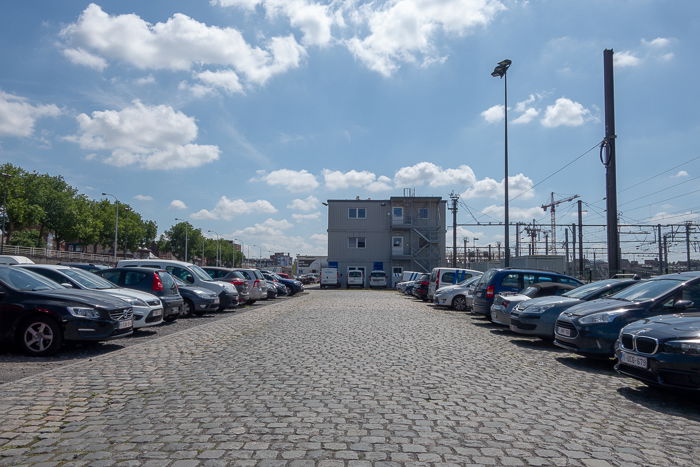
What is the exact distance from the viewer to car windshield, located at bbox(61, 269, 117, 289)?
1145 centimetres

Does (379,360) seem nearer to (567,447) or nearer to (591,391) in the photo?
(591,391)

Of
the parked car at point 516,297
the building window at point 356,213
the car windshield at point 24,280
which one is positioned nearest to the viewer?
the car windshield at point 24,280

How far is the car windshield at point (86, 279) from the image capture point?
37.6ft

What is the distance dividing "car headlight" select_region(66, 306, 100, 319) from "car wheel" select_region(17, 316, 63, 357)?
32cm

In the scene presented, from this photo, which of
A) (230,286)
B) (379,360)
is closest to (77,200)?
(230,286)

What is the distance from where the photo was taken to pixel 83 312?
30.5 ft

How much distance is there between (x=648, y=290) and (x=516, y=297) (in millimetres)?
4795

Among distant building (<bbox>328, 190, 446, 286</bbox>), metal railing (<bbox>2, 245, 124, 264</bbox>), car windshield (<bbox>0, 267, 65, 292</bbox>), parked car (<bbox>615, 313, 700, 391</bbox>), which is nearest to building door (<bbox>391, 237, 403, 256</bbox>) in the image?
distant building (<bbox>328, 190, 446, 286</bbox>)

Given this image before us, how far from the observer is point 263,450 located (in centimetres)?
430

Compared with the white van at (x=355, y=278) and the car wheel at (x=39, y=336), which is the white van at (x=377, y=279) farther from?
the car wheel at (x=39, y=336)

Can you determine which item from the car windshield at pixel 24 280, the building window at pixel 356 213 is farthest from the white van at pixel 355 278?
the car windshield at pixel 24 280

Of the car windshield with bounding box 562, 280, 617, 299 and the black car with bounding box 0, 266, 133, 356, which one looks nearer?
the black car with bounding box 0, 266, 133, 356

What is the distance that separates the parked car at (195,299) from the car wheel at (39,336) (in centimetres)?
806

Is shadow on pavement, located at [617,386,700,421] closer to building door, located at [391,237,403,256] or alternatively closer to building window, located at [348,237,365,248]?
building door, located at [391,237,403,256]
